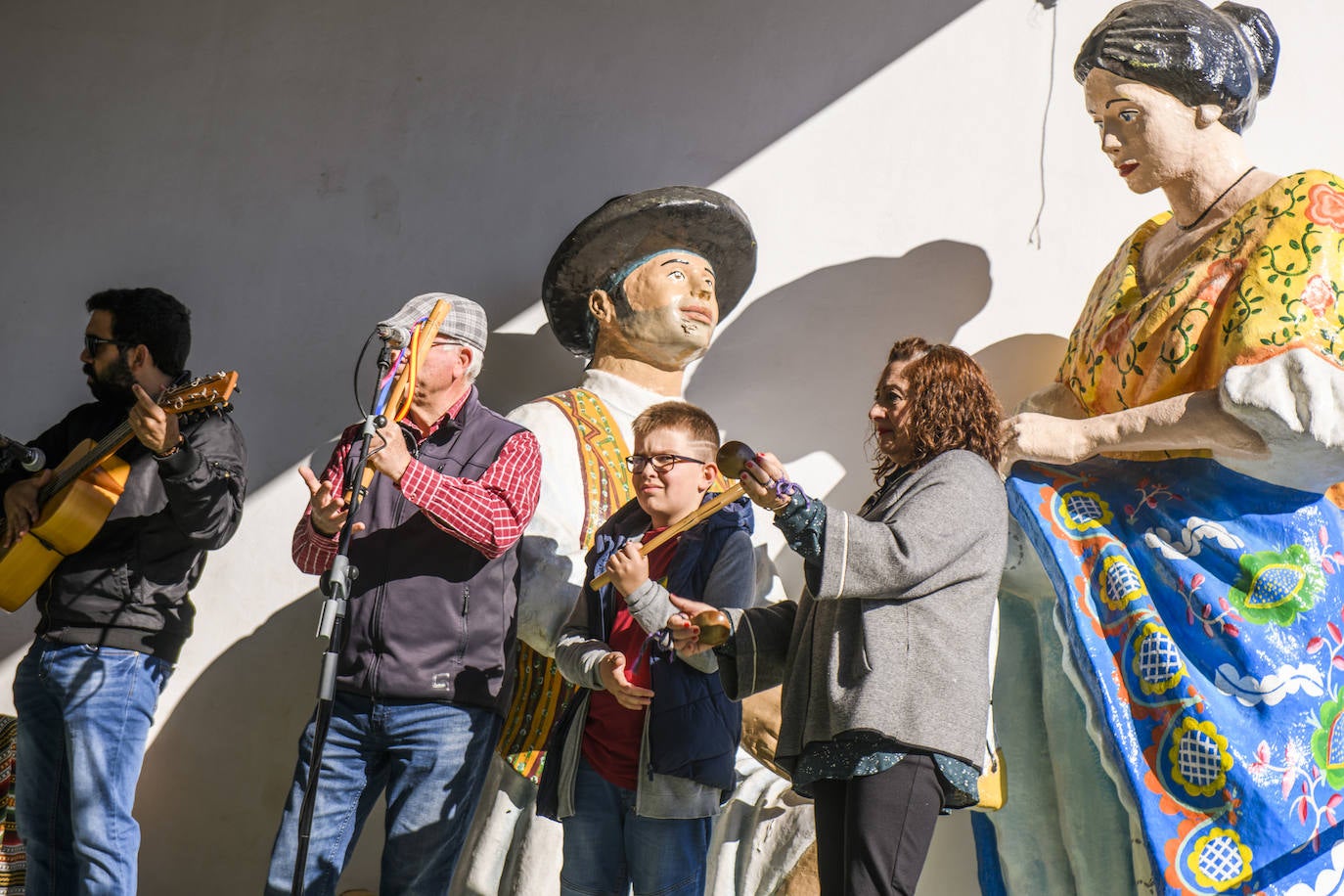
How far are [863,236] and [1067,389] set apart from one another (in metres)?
1.02

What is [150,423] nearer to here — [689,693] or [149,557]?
[149,557]

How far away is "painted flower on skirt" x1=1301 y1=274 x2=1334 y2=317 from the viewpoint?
317 centimetres

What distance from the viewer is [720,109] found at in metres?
4.64

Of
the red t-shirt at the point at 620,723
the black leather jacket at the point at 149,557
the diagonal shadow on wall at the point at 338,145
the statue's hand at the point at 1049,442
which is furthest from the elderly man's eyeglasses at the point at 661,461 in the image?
the diagonal shadow on wall at the point at 338,145

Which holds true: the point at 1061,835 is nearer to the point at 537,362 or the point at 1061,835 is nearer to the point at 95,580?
the point at 537,362

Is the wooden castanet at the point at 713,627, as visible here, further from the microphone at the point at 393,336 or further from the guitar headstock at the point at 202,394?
the guitar headstock at the point at 202,394

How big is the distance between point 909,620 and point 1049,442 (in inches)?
38.2

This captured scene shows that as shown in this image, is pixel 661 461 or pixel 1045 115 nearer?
pixel 661 461

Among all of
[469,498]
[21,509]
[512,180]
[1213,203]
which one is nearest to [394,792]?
[469,498]

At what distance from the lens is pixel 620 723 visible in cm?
295

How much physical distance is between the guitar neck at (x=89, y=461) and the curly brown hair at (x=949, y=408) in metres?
1.85

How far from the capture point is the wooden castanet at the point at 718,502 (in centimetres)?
254

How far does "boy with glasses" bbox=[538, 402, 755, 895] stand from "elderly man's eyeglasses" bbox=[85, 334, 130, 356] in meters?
1.46

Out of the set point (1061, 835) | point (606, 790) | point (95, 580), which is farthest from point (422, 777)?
point (1061, 835)
